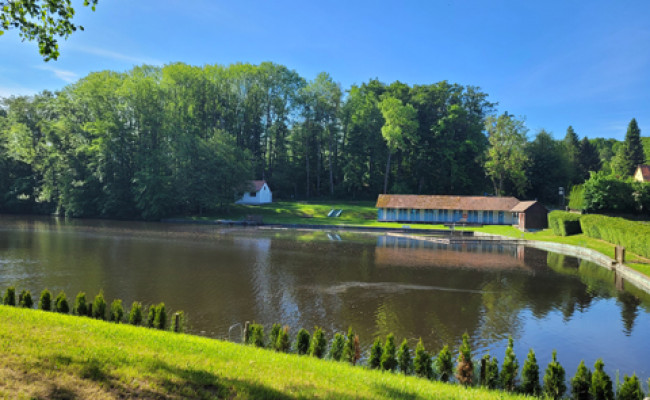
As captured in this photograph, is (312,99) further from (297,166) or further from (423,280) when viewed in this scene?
(423,280)

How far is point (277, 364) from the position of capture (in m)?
8.09

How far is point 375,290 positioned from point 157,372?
47.3 feet

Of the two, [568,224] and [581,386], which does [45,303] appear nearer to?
[581,386]

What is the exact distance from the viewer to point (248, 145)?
79062mm

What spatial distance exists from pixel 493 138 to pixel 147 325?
6642cm

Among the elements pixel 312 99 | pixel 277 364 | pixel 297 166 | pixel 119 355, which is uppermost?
pixel 312 99

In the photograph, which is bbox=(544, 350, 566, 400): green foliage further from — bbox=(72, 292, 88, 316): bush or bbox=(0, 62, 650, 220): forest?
bbox=(0, 62, 650, 220): forest

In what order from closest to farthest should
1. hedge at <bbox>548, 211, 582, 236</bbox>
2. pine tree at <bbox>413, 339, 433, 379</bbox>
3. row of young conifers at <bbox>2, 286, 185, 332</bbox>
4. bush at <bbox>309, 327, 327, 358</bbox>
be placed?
pine tree at <bbox>413, 339, 433, 379</bbox> → bush at <bbox>309, 327, 327, 358</bbox> → row of young conifers at <bbox>2, 286, 185, 332</bbox> → hedge at <bbox>548, 211, 582, 236</bbox>

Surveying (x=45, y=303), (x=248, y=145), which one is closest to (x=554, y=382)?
(x=45, y=303)

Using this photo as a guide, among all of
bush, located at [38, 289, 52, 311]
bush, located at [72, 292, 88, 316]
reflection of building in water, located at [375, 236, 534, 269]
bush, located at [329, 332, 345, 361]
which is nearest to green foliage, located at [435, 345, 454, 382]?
bush, located at [329, 332, 345, 361]

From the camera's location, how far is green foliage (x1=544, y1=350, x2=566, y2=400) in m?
9.07

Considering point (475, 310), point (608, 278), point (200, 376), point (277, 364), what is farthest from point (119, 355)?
point (608, 278)

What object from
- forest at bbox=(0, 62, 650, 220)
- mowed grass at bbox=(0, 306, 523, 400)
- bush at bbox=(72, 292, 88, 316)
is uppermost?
forest at bbox=(0, 62, 650, 220)

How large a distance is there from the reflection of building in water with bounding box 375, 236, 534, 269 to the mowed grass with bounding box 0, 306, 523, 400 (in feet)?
65.3
